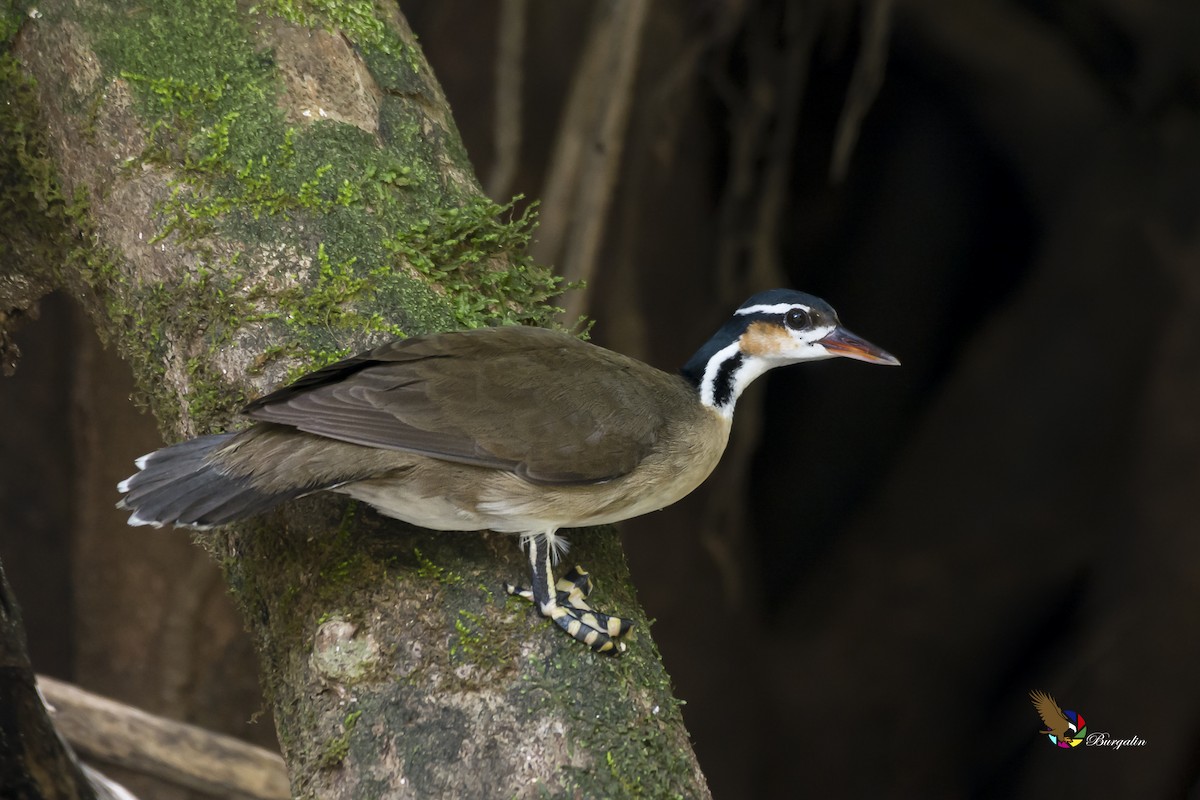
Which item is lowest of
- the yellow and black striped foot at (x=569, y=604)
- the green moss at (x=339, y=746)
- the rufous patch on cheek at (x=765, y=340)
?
the green moss at (x=339, y=746)

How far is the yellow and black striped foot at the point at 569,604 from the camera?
2242mm

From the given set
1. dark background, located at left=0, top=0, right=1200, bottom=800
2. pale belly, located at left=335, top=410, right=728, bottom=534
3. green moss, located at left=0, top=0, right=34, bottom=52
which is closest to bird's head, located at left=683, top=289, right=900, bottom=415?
pale belly, located at left=335, top=410, right=728, bottom=534

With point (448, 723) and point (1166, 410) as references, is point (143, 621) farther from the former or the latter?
point (1166, 410)

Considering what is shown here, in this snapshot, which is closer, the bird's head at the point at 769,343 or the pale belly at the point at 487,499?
the pale belly at the point at 487,499

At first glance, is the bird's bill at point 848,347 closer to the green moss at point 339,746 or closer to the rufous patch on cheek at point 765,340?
the rufous patch on cheek at point 765,340

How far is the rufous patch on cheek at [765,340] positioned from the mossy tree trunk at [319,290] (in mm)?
534

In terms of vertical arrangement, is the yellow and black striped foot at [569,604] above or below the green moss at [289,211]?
below

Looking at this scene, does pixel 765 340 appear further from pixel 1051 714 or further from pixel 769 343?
pixel 1051 714

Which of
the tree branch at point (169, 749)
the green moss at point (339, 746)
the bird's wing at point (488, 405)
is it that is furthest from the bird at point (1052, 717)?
the green moss at point (339, 746)

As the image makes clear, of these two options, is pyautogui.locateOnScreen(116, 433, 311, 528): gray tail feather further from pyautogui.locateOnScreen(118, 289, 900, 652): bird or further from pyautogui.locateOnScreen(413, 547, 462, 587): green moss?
pyautogui.locateOnScreen(413, 547, 462, 587): green moss

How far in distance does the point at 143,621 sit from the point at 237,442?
8.81 feet

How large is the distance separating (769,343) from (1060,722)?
9.75 ft

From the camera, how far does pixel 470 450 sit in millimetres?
2354

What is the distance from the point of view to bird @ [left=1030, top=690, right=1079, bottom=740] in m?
4.69
